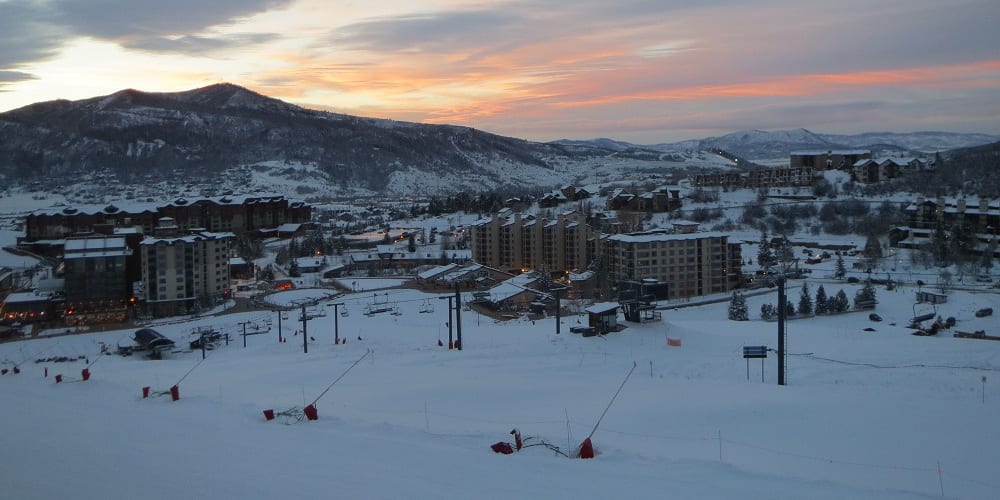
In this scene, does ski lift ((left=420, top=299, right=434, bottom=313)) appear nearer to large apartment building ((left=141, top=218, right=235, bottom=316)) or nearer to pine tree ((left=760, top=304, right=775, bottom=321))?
large apartment building ((left=141, top=218, right=235, bottom=316))

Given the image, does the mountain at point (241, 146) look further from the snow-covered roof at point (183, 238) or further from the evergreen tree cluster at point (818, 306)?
the evergreen tree cluster at point (818, 306)

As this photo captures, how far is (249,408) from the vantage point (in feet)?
15.1

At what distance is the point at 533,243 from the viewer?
16.8 meters

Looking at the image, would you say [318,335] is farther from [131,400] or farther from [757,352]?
[757,352]

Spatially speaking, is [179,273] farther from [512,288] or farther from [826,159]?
[826,159]

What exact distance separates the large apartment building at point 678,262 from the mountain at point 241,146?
38.5 m

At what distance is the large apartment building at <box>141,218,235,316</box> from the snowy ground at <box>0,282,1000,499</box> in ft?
18.6

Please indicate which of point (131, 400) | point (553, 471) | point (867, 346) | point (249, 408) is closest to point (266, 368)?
point (131, 400)

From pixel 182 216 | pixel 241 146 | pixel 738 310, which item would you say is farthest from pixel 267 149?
pixel 738 310

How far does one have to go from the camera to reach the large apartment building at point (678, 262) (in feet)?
43.0

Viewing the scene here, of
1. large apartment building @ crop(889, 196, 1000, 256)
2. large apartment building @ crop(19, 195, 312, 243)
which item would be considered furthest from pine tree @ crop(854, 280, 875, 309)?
large apartment building @ crop(19, 195, 312, 243)

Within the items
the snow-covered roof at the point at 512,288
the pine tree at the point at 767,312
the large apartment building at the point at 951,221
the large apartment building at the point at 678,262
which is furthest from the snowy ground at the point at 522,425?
the large apartment building at the point at 951,221

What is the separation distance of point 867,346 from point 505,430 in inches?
193

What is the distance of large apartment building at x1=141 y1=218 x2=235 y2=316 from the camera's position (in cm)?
1284
